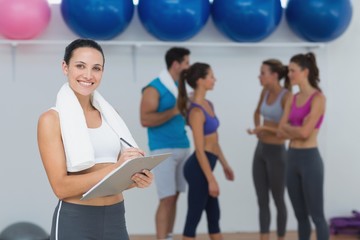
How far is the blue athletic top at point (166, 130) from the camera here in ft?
14.2

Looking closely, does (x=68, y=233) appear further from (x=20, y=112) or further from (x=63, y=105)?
(x=20, y=112)

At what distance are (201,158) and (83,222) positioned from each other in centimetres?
184

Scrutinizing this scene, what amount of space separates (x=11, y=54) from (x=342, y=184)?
9.21ft

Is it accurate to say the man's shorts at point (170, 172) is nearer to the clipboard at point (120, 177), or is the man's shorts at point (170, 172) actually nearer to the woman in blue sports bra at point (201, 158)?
the woman in blue sports bra at point (201, 158)

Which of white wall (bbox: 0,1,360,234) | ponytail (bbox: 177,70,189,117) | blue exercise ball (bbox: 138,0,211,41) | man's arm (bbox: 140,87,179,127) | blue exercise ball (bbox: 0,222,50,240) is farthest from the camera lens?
white wall (bbox: 0,1,360,234)

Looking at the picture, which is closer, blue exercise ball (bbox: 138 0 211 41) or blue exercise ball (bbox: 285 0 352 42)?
blue exercise ball (bbox: 138 0 211 41)

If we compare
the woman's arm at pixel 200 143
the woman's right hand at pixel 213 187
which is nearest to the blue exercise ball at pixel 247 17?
the woman's arm at pixel 200 143

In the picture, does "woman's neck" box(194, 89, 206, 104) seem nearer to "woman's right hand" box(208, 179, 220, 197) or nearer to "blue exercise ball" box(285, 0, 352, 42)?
"woman's right hand" box(208, 179, 220, 197)

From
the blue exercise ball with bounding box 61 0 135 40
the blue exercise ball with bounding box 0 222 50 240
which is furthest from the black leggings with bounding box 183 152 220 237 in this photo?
the blue exercise ball with bounding box 61 0 135 40

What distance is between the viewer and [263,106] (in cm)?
452

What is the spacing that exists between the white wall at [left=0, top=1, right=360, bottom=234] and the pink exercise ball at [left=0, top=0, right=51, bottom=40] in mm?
349

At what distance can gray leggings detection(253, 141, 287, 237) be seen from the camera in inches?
171

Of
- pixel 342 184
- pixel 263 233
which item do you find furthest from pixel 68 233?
pixel 342 184

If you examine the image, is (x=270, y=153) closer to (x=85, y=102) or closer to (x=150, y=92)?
(x=150, y=92)
